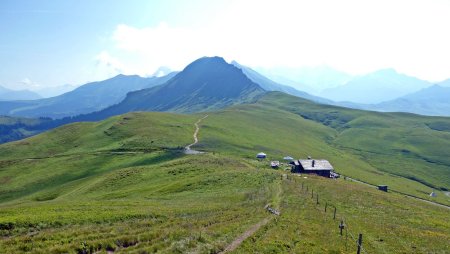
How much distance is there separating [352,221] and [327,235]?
27.7 feet

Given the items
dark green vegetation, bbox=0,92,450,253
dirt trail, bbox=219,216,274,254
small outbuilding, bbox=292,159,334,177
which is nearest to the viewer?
dirt trail, bbox=219,216,274,254

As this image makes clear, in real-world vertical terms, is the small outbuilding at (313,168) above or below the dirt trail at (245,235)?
below

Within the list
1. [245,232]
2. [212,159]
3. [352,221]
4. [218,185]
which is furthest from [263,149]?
[245,232]

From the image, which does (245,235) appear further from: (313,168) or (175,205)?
(313,168)

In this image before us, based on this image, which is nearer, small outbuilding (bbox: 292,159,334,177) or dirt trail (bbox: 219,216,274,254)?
dirt trail (bbox: 219,216,274,254)

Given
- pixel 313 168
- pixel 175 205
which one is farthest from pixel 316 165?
pixel 175 205

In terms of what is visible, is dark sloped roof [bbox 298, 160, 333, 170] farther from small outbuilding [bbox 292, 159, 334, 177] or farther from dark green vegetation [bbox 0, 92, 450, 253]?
dark green vegetation [bbox 0, 92, 450, 253]

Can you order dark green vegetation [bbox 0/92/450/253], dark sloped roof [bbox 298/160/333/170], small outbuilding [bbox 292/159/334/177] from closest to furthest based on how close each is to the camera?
dark green vegetation [bbox 0/92/450/253] < small outbuilding [bbox 292/159/334/177] < dark sloped roof [bbox 298/160/333/170]

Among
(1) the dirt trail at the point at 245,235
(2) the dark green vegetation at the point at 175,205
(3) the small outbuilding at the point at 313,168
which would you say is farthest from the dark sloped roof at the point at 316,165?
(1) the dirt trail at the point at 245,235

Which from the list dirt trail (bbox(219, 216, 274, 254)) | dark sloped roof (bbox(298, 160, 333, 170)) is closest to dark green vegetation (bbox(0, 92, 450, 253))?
dirt trail (bbox(219, 216, 274, 254))

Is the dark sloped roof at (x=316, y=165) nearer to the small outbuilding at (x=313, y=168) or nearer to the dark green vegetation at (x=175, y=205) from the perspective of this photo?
the small outbuilding at (x=313, y=168)

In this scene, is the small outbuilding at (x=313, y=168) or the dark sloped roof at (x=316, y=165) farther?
the dark sloped roof at (x=316, y=165)

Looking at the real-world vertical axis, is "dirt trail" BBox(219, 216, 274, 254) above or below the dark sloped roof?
above

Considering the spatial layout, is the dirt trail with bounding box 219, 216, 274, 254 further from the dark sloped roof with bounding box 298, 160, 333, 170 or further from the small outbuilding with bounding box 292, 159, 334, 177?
the dark sloped roof with bounding box 298, 160, 333, 170
